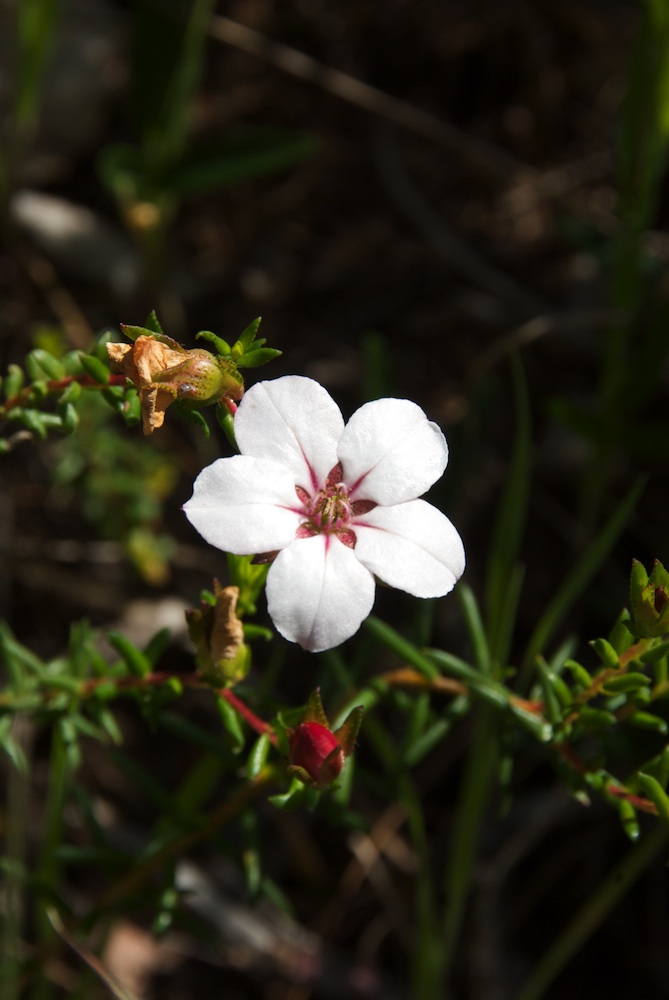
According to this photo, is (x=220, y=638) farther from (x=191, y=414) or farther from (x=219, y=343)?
(x=219, y=343)

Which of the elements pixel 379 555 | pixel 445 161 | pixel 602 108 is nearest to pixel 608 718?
pixel 379 555

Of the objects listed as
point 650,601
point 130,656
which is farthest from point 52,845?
point 650,601

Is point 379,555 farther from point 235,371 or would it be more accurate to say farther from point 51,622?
point 51,622

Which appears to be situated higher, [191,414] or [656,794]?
[191,414]

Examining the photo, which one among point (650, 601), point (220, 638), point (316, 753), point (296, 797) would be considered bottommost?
point (296, 797)

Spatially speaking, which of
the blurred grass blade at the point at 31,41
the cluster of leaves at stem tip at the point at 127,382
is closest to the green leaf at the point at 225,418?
the cluster of leaves at stem tip at the point at 127,382

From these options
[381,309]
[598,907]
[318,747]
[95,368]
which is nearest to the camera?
[318,747]
